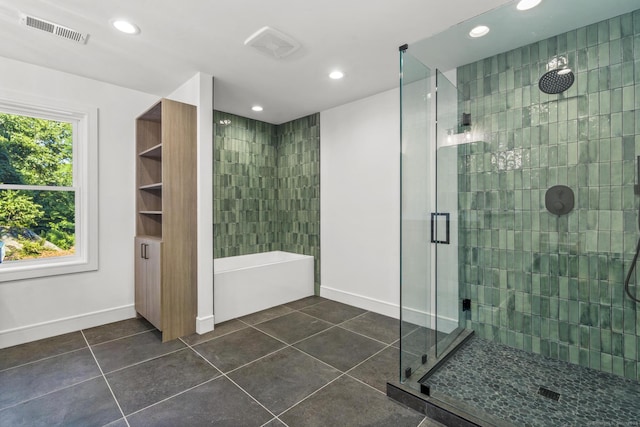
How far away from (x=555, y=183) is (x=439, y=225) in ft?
2.77

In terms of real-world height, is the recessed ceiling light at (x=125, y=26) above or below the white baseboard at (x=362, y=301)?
above

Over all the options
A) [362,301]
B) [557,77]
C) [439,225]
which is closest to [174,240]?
[362,301]

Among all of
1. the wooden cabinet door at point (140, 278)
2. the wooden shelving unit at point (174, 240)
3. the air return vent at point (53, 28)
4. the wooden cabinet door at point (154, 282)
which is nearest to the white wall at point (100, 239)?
the wooden cabinet door at point (140, 278)

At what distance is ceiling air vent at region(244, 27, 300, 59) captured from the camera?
228 cm

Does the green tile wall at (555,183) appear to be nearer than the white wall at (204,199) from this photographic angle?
Yes

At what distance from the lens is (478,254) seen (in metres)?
2.67

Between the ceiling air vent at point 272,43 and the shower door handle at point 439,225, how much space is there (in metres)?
1.79

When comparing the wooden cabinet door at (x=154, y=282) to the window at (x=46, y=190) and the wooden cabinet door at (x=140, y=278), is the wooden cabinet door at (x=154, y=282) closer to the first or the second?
the wooden cabinet door at (x=140, y=278)

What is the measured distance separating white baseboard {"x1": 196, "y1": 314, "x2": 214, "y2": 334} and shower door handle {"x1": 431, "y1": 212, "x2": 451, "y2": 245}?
2260 millimetres

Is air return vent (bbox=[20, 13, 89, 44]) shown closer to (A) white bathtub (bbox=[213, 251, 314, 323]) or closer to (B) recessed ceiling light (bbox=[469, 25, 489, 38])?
(A) white bathtub (bbox=[213, 251, 314, 323])

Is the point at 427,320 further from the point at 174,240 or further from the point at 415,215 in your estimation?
the point at 174,240

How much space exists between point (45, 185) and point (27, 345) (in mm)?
1480

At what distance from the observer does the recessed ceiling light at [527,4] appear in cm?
189

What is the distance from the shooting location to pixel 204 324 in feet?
9.71
